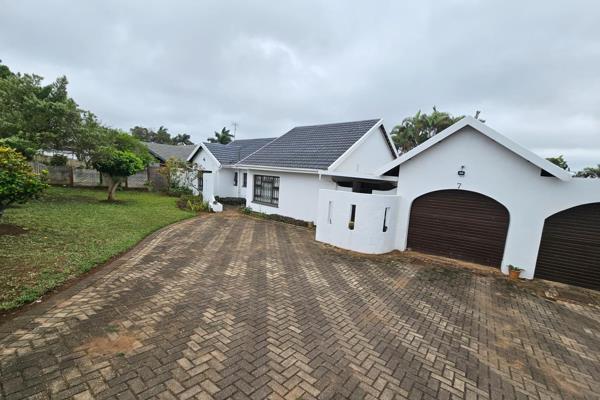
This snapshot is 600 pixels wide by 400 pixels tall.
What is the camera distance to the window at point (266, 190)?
15.6 m

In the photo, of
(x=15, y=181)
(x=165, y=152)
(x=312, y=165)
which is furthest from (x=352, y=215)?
(x=165, y=152)

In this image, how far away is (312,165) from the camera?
43.5 ft

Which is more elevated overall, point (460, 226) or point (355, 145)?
point (355, 145)

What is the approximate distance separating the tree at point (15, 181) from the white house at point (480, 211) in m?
9.89

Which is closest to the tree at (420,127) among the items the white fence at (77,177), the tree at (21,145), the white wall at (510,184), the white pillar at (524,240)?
the white wall at (510,184)

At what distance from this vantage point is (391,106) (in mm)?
22891

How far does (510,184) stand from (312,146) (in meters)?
9.83

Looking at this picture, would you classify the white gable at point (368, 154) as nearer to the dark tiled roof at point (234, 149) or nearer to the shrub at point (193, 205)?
the shrub at point (193, 205)

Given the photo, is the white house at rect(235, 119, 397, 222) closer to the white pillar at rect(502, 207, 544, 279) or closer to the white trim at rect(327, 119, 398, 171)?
the white trim at rect(327, 119, 398, 171)

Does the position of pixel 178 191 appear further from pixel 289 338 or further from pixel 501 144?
pixel 501 144

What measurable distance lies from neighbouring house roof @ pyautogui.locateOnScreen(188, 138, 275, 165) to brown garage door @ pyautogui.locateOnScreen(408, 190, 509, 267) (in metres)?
15.0

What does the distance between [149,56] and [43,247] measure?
11.9 m

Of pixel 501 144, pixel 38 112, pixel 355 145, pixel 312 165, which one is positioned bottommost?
pixel 312 165

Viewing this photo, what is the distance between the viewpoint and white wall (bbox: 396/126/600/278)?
24.3ft
